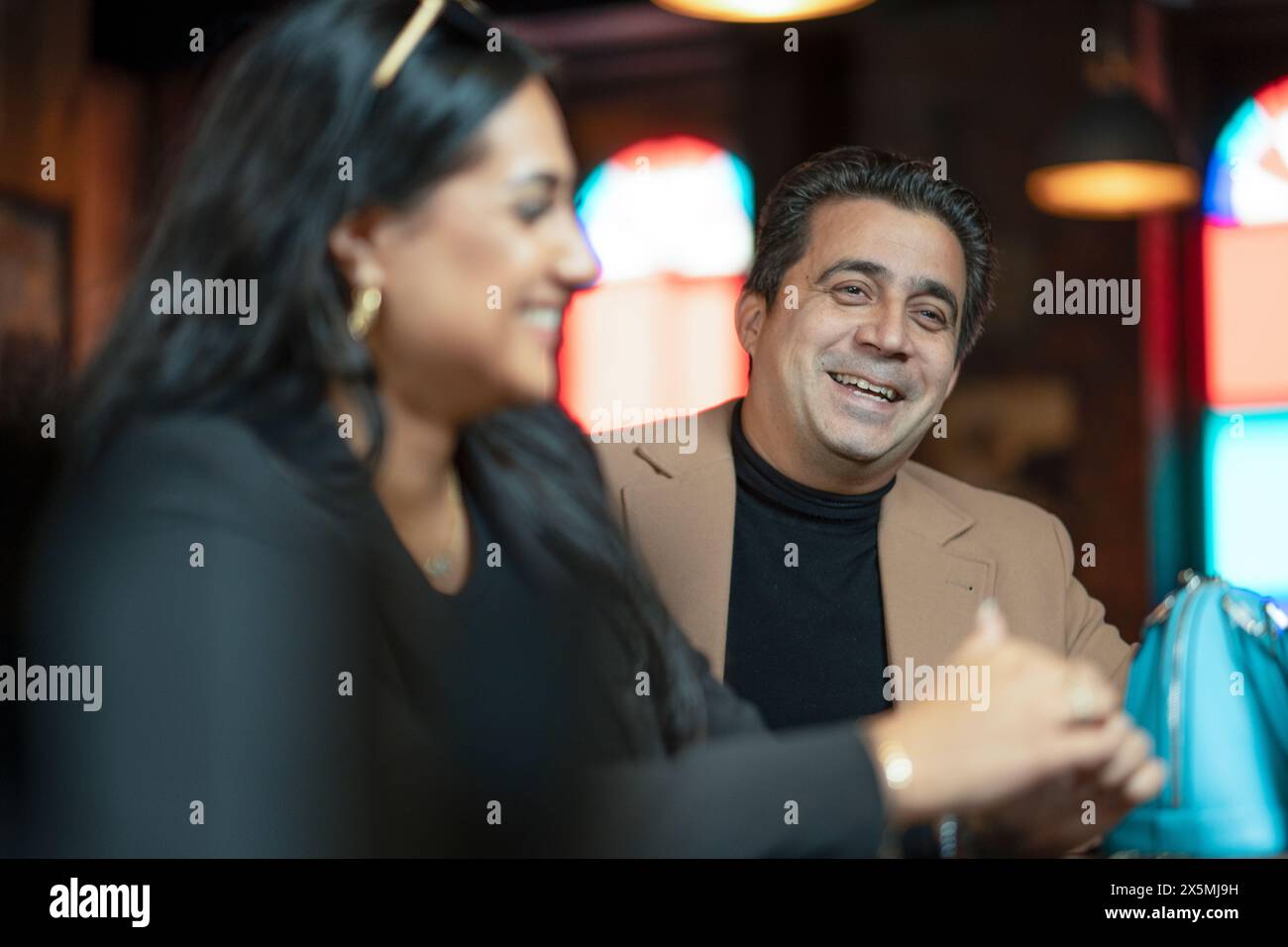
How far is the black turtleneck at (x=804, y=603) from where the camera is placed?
5.72ft

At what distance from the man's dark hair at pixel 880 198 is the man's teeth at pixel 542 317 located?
61 centimetres

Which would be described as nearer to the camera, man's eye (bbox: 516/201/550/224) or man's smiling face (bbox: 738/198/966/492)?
man's eye (bbox: 516/201/550/224)

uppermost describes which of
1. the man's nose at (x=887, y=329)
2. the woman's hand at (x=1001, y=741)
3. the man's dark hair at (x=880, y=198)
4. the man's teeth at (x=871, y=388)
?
the man's dark hair at (x=880, y=198)

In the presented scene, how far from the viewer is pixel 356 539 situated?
1.30m

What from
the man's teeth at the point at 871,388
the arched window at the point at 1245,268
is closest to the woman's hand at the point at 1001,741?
the man's teeth at the point at 871,388

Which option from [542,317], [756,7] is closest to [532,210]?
[542,317]

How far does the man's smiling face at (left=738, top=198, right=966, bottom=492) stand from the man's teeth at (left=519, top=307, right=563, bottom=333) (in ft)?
1.89

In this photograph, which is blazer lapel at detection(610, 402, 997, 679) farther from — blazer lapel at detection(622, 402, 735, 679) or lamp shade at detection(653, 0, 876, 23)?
lamp shade at detection(653, 0, 876, 23)

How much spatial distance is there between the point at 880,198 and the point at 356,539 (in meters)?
0.87

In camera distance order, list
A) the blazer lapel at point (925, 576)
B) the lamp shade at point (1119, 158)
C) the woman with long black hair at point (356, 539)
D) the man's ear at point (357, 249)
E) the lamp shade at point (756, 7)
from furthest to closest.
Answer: the lamp shade at point (1119, 158) < the lamp shade at point (756, 7) < the blazer lapel at point (925, 576) < the man's ear at point (357, 249) < the woman with long black hair at point (356, 539)

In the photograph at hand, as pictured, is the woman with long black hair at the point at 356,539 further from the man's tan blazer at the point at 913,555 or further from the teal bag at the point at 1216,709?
the man's tan blazer at the point at 913,555

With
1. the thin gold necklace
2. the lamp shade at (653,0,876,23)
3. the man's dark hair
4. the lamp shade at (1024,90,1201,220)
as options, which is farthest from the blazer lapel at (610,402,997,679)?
the lamp shade at (1024,90,1201,220)

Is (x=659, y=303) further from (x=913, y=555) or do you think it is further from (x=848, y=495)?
(x=913, y=555)

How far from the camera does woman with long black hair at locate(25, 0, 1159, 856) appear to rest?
1207mm
